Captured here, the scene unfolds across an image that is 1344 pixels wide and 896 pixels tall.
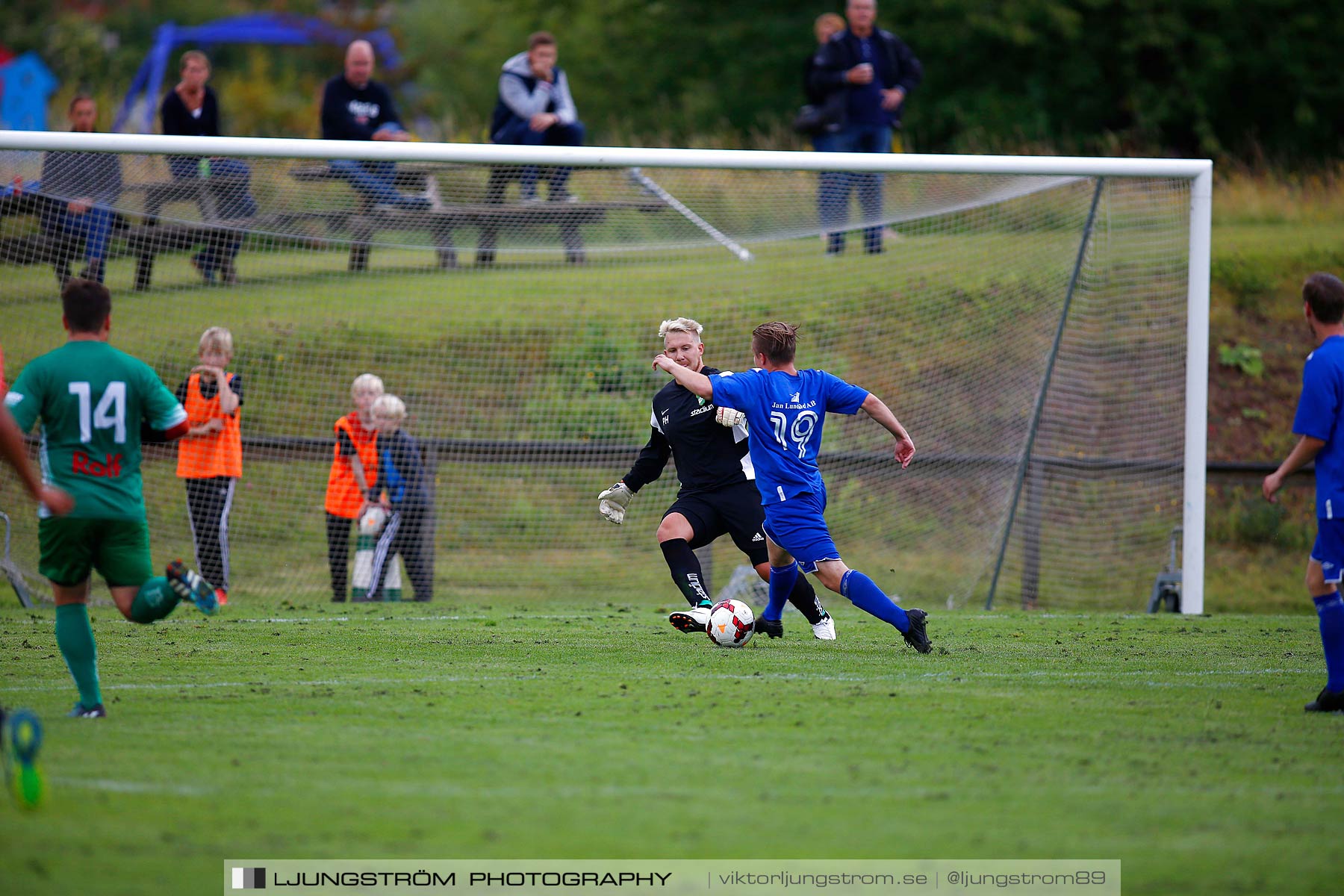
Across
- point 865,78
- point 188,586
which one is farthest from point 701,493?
point 865,78

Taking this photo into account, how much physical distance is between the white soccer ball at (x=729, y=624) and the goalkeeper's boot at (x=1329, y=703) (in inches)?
118

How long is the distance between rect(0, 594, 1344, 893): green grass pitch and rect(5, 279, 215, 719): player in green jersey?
47cm

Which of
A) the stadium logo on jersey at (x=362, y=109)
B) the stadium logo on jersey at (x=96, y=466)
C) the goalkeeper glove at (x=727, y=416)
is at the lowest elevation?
the stadium logo on jersey at (x=96, y=466)

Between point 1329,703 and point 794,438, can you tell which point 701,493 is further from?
point 1329,703

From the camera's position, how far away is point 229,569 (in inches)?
460

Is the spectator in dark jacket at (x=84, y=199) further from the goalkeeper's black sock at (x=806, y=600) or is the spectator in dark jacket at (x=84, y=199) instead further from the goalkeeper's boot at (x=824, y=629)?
the goalkeeper's boot at (x=824, y=629)

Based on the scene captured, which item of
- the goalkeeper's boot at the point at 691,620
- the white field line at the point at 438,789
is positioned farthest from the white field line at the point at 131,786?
the goalkeeper's boot at the point at 691,620

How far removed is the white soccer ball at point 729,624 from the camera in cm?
797

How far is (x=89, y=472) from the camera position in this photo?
19.4 feet

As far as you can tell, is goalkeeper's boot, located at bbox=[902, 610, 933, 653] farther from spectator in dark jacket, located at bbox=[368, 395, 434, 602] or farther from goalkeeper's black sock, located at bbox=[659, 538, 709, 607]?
spectator in dark jacket, located at bbox=[368, 395, 434, 602]

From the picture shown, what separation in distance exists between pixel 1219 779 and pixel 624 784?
7.13 feet

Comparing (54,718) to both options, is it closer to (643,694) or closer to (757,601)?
(643,694)

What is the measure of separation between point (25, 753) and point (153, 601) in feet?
4.73

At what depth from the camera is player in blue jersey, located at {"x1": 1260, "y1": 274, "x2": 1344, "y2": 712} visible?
614 cm
